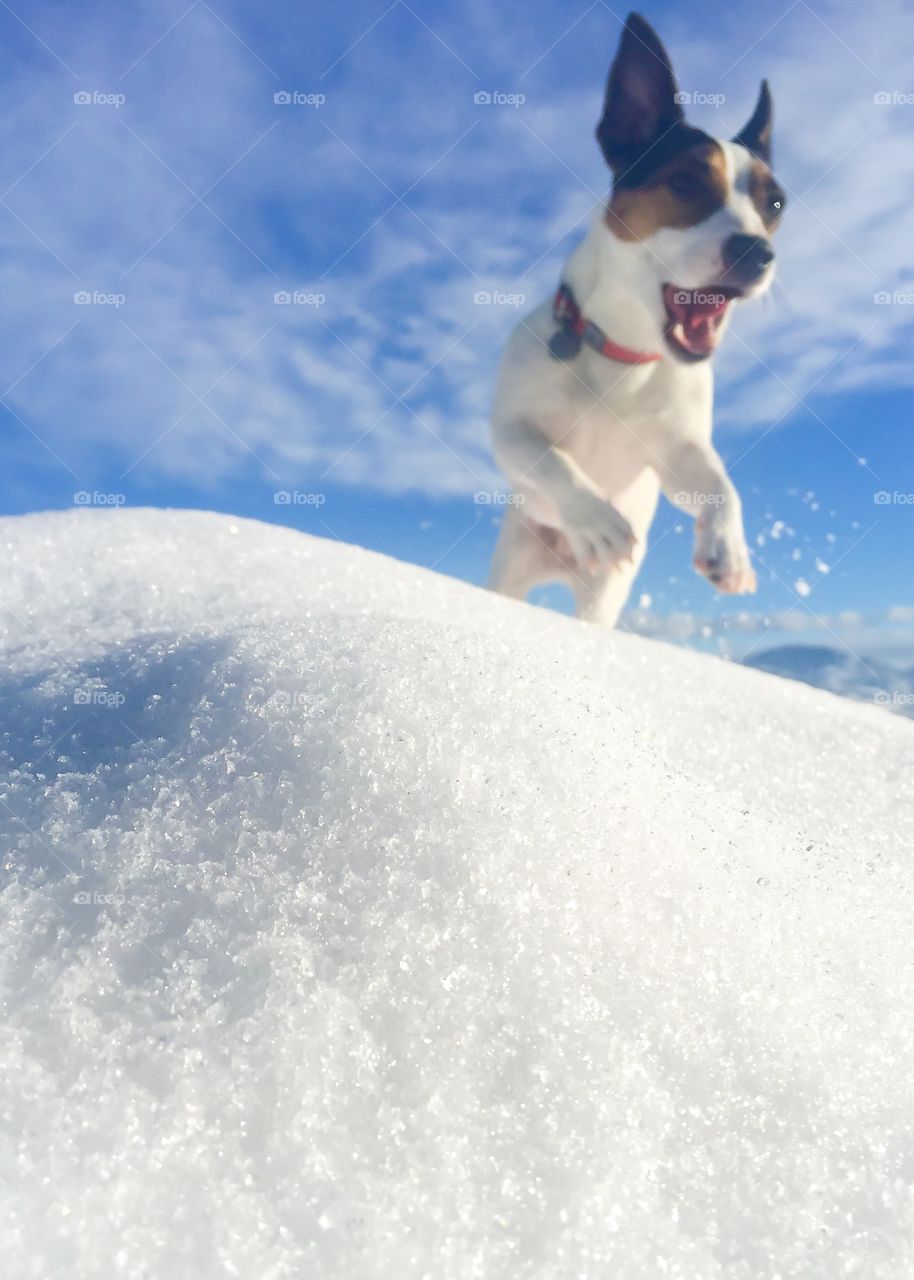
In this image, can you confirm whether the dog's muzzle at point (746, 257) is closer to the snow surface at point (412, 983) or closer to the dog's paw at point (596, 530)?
the dog's paw at point (596, 530)

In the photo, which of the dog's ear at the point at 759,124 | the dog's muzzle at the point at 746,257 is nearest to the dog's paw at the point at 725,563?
the dog's muzzle at the point at 746,257

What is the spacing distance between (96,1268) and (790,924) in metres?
0.83

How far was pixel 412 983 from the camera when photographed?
95 cm

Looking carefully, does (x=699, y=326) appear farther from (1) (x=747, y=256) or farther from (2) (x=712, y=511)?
(2) (x=712, y=511)

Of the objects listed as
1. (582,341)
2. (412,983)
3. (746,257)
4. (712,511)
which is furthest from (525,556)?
(412,983)

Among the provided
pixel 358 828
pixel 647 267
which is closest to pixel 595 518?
pixel 647 267

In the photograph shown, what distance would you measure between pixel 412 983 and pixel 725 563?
2331 millimetres

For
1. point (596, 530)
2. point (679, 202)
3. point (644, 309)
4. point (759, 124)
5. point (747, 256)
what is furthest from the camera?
point (759, 124)

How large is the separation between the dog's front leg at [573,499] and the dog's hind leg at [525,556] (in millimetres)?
664

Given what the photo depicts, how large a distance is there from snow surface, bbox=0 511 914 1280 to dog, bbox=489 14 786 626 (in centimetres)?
209

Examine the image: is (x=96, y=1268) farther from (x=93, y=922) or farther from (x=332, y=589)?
(x=332, y=589)

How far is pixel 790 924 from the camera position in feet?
3.89

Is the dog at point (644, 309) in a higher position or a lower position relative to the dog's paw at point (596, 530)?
higher

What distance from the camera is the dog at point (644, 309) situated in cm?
339
